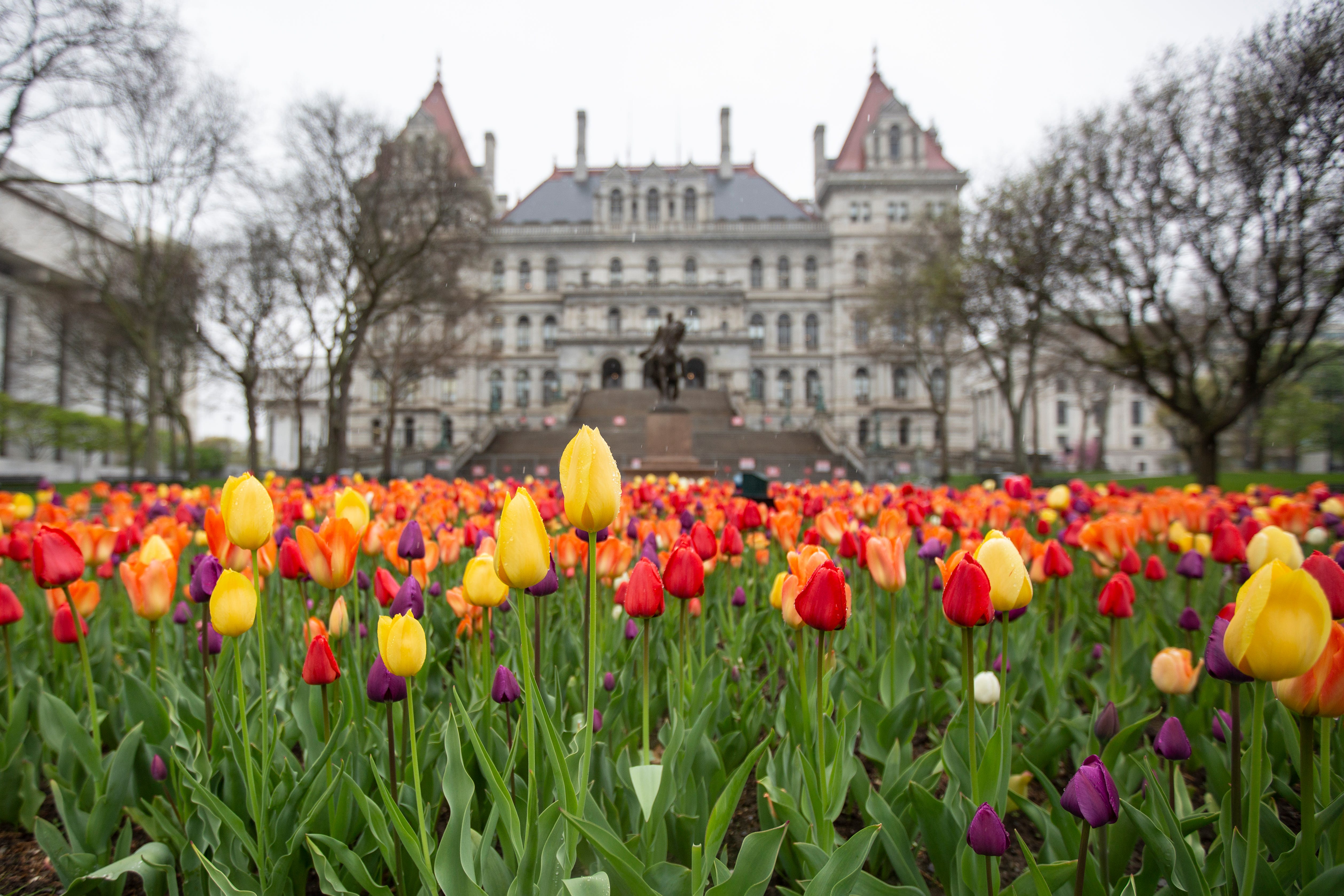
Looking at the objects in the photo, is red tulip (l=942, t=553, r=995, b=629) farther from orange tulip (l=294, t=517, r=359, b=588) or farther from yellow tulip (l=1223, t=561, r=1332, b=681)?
orange tulip (l=294, t=517, r=359, b=588)

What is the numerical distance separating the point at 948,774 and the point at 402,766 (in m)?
1.33

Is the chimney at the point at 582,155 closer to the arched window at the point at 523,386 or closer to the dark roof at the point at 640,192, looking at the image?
the dark roof at the point at 640,192

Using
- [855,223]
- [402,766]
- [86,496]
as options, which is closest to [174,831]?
[402,766]

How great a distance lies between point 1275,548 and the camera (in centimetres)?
181

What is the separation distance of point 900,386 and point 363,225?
116 feet

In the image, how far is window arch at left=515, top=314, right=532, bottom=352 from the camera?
47.6 m

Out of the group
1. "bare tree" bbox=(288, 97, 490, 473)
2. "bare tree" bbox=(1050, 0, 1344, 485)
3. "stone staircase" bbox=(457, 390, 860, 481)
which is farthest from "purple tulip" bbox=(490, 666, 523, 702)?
"bare tree" bbox=(288, 97, 490, 473)

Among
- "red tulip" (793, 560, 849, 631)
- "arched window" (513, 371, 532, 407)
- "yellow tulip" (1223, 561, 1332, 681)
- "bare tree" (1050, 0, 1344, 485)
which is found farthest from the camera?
"arched window" (513, 371, 532, 407)

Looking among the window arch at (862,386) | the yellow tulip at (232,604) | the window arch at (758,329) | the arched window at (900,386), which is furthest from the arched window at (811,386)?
the yellow tulip at (232,604)

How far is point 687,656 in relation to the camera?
2.29 meters

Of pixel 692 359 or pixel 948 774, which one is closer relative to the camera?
pixel 948 774

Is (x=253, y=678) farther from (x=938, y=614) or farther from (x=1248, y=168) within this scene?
(x=1248, y=168)

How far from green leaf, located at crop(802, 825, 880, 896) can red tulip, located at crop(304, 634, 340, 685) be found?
1012 mm

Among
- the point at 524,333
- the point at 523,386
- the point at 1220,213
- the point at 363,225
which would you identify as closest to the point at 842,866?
the point at 1220,213
